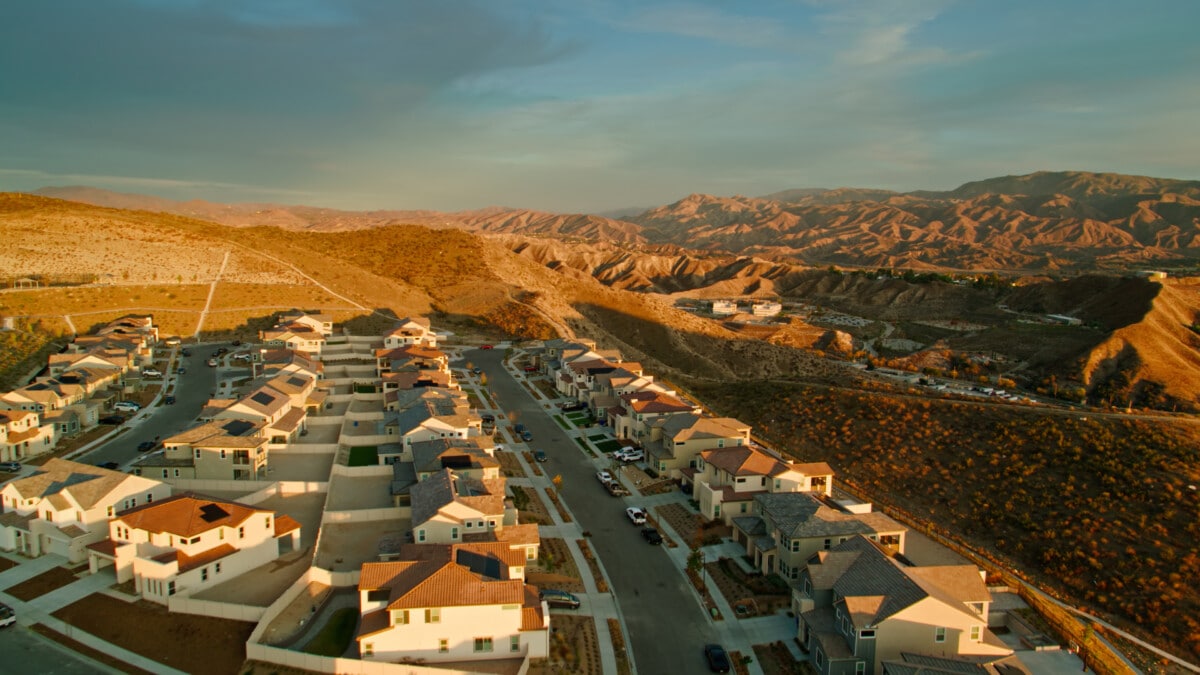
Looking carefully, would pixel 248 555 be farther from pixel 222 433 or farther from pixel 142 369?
pixel 142 369

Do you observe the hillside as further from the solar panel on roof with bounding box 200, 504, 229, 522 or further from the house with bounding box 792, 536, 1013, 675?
the solar panel on roof with bounding box 200, 504, 229, 522

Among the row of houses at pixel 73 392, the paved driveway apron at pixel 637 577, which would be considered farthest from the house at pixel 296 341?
the paved driveway apron at pixel 637 577

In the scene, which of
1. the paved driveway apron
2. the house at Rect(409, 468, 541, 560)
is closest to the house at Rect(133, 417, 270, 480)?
the house at Rect(409, 468, 541, 560)

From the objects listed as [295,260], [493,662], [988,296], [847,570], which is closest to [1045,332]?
[988,296]

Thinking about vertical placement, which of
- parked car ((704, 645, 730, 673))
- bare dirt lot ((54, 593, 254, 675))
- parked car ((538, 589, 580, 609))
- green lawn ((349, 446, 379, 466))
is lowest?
parked car ((704, 645, 730, 673))

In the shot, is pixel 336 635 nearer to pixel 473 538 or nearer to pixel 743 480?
pixel 473 538

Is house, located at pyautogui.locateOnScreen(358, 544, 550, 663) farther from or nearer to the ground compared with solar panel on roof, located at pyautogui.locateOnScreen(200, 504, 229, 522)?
nearer to the ground

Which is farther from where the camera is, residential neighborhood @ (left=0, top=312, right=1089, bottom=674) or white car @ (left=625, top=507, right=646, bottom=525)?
white car @ (left=625, top=507, right=646, bottom=525)
